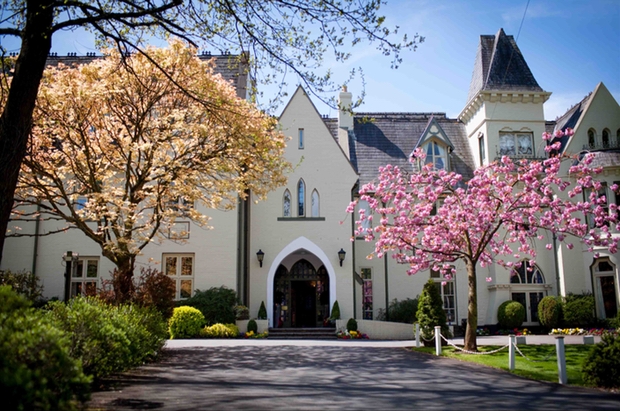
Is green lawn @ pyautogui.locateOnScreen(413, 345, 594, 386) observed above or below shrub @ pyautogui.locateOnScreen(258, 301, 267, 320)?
below

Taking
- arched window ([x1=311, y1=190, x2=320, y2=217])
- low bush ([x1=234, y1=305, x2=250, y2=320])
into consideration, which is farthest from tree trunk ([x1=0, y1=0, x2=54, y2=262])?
arched window ([x1=311, y1=190, x2=320, y2=217])

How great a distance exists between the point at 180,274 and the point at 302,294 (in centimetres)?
630

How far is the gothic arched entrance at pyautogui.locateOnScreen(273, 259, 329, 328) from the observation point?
26.7 metres

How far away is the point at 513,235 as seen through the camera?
56.1 feet

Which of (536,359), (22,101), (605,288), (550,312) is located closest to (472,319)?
(536,359)

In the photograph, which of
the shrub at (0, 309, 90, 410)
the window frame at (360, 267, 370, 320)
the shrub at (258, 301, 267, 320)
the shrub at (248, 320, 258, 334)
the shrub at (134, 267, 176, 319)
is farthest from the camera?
the window frame at (360, 267, 370, 320)

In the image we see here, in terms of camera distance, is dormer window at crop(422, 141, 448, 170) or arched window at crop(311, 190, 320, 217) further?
dormer window at crop(422, 141, 448, 170)

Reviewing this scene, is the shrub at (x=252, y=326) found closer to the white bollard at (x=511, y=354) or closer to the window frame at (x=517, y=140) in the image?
the white bollard at (x=511, y=354)

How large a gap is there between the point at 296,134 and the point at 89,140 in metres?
12.0

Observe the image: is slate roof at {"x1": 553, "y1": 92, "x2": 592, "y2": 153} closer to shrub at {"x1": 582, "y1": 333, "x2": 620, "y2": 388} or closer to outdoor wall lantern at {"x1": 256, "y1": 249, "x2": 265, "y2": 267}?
outdoor wall lantern at {"x1": 256, "y1": 249, "x2": 265, "y2": 267}

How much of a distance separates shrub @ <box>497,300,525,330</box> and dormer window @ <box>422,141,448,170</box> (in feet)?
24.1

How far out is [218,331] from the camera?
70.0ft

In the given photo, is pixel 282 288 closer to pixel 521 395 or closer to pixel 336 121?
pixel 336 121

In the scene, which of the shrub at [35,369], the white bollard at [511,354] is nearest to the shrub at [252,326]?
the white bollard at [511,354]
